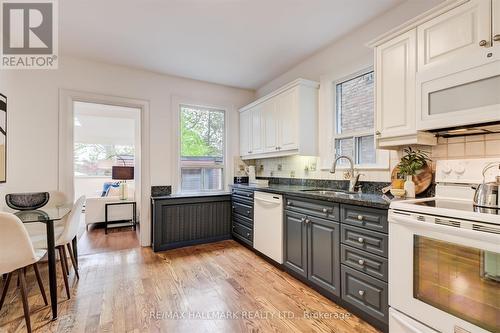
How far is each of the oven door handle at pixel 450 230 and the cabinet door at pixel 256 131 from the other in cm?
242

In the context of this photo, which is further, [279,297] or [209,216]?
[209,216]

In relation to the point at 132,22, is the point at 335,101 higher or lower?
lower

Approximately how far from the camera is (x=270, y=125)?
11.6ft

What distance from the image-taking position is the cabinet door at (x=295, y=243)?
239 centimetres

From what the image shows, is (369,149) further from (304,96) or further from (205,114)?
(205,114)

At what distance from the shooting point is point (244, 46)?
9.65ft

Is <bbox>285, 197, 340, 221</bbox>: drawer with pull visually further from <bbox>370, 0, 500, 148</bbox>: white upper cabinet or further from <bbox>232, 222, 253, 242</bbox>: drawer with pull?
<bbox>232, 222, 253, 242</bbox>: drawer with pull

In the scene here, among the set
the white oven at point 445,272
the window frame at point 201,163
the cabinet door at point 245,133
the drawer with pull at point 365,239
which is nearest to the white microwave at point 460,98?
the white oven at point 445,272

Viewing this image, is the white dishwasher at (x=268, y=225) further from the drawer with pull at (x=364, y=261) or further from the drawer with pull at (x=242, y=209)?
the drawer with pull at (x=364, y=261)

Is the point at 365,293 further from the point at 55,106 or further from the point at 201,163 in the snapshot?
the point at 55,106

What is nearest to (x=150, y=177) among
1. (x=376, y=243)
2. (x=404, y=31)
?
(x=376, y=243)

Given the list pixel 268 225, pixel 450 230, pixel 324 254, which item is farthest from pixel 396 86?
pixel 268 225

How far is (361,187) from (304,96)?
4.25 feet

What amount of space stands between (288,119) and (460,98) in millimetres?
1824
